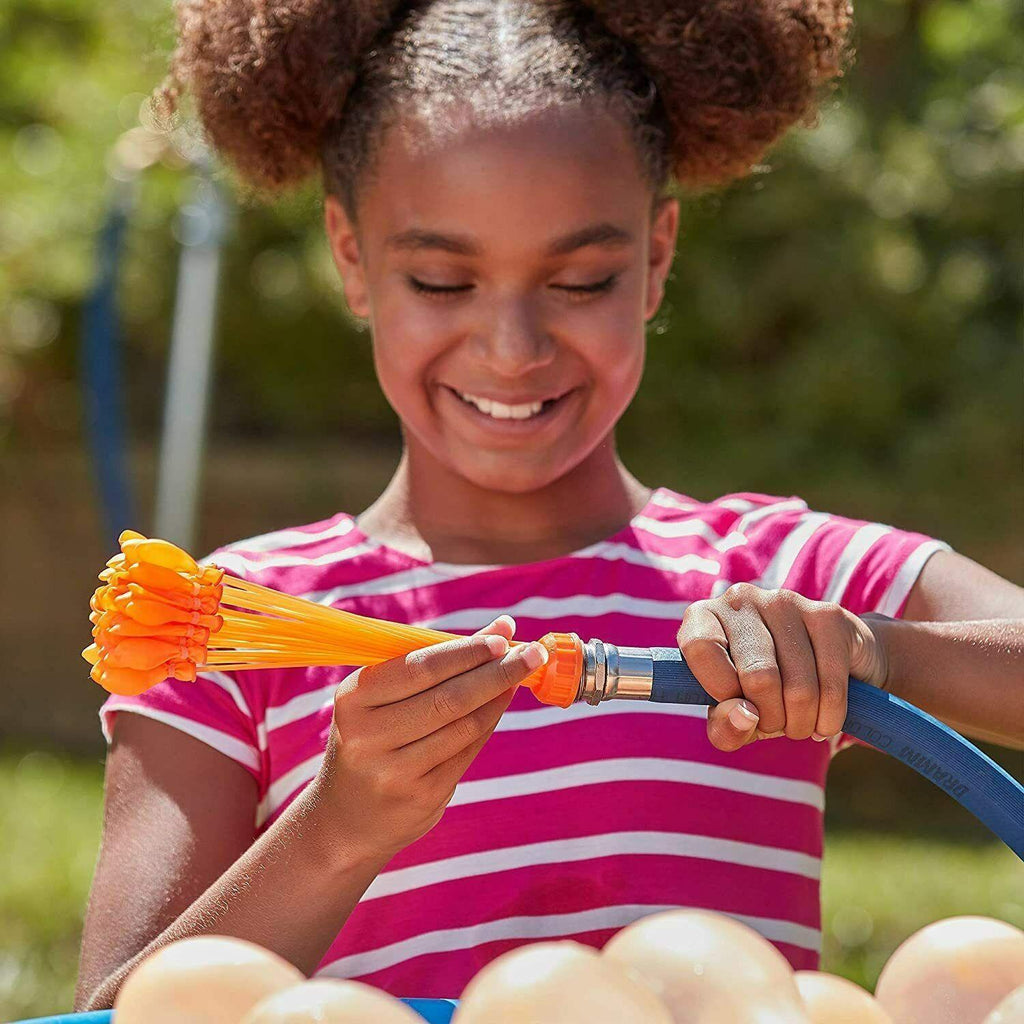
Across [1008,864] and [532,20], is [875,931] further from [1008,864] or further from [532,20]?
[532,20]

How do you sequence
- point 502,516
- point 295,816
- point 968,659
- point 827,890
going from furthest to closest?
1. point 827,890
2. point 502,516
3. point 968,659
4. point 295,816

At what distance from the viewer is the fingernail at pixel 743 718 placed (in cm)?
105

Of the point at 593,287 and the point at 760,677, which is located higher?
the point at 593,287

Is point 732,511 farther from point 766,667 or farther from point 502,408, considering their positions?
point 766,667

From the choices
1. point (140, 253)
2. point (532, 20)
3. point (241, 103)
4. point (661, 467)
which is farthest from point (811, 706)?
point (140, 253)

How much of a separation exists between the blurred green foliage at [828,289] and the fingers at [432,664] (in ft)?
10.00

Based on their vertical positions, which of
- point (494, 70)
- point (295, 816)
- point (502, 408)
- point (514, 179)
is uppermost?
point (494, 70)

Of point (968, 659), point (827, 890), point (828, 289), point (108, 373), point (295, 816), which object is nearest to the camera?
point (295, 816)

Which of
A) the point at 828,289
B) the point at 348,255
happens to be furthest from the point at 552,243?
the point at 828,289

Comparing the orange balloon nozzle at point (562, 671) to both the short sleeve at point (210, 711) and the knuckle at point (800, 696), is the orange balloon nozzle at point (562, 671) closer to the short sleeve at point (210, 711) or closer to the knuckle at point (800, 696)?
the knuckle at point (800, 696)

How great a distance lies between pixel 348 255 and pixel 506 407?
0.99 feet

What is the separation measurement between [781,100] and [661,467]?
Answer: 8.97ft

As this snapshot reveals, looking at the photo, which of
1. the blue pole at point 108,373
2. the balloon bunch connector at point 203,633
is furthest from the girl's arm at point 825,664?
the blue pole at point 108,373

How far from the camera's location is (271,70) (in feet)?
5.57
